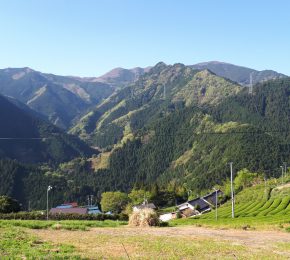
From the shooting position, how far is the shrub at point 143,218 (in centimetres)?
4400

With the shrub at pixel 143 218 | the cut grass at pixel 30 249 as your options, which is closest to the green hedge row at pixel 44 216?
the shrub at pixel 143 218

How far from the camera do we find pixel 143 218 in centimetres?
4409

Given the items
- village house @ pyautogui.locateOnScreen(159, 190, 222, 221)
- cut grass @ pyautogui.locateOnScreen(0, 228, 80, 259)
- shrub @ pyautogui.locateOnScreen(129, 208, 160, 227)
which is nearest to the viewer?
cut grass @ pyautogui.locateOnScreen(0, 228, 80, 259)

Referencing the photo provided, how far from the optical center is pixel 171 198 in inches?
6619

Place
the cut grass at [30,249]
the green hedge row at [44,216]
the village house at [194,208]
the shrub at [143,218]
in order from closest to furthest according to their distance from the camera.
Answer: the cut grass at [30,249] < the shrub at [143,218] < the green hedge row at [44,216] < the village house at [194,208]

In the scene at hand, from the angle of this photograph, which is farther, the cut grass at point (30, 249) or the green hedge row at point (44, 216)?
the green hedge row at point (44, 216)

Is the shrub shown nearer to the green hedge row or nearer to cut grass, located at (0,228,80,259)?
the green hedge row

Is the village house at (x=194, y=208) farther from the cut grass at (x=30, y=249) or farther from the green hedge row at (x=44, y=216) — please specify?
the cut grass at (x=30, y=249)

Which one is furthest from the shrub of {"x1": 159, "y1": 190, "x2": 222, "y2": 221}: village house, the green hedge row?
{"x1": 159, "y1": 190, "x2": 222, "y2": 221}: village house

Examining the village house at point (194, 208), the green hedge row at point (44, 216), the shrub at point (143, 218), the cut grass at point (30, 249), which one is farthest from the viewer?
the village house at point (194, 208)

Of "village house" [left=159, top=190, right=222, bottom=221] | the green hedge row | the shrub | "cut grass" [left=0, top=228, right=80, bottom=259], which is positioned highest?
"cut grass" [left=0, top=228, right=80, bottom=259]

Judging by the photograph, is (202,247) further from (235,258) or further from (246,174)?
(246,174)

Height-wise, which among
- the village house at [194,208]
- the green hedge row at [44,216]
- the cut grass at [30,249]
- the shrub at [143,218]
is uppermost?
the cut grass at [30,249]

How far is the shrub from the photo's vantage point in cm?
4400
